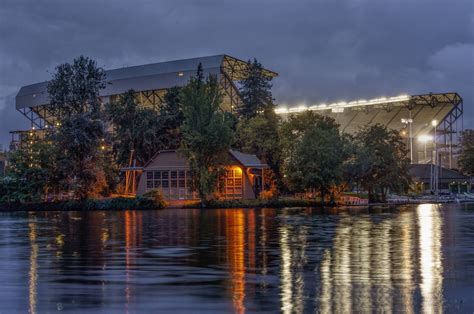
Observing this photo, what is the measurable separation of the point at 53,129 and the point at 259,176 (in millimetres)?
23279

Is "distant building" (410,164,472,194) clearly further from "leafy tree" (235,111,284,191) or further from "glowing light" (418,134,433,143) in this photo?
"leafy tree" (235,111,284,191)

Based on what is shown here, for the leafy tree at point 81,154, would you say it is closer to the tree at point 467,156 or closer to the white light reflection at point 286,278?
the white light reflection at point 286,278

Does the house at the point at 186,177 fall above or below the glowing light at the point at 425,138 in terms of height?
below

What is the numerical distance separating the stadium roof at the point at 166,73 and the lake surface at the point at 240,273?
73.4 meters

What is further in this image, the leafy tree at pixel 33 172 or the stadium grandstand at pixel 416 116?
the stadium grandstand at pixel 416 116

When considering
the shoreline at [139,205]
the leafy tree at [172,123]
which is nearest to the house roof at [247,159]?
the shoreline at [139,205]

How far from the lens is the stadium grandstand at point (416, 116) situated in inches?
4552

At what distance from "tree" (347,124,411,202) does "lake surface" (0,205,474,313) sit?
136 ft

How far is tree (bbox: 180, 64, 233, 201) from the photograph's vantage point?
63281 millimetres

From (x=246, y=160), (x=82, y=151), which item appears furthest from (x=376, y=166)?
(x=82, y=151)

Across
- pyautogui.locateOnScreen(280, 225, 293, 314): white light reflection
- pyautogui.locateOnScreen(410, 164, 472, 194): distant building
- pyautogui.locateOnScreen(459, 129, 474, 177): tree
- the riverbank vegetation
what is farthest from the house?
pyautogui.locateOnScreen(459, 129, 474, 177): tree

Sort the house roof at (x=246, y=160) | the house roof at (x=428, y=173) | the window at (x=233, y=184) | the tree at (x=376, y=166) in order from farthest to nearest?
the house roof at (x=428, y=173) < the window at (x=233, y=184) < the house roof at (x=246, y=160) < the tree at (x=376, y=166)

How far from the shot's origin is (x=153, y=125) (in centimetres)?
7694

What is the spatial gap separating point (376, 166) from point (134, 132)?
28751 millimetres
